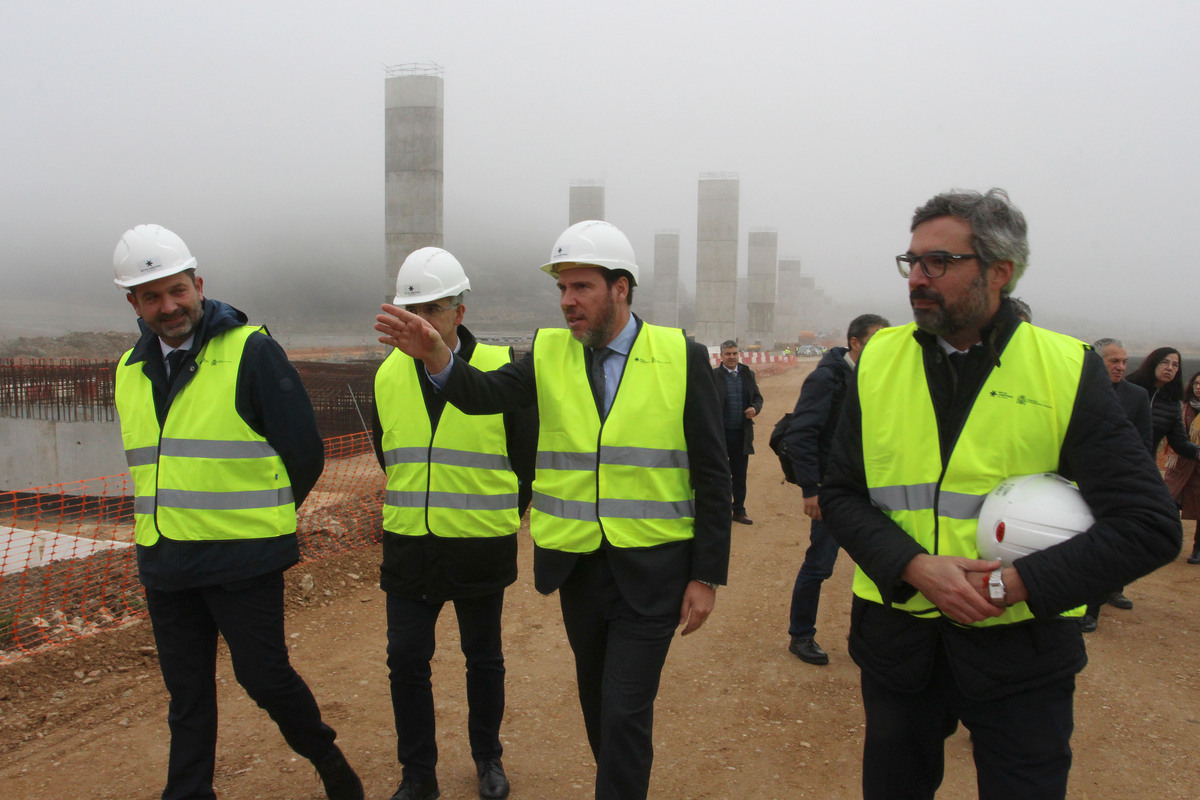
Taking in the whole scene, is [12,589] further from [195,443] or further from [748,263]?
[748,263]

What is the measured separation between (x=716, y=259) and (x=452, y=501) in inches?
1423

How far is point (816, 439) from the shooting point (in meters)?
4.29

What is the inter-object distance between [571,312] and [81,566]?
17.8ft

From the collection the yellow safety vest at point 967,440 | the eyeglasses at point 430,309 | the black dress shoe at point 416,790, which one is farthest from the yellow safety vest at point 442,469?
the yellow safety vest at point 967,440

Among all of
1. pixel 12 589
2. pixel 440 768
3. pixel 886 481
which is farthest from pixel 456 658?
pixel 12 589

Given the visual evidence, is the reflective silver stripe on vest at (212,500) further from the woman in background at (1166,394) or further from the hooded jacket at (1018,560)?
the woman in background at (1166,394)

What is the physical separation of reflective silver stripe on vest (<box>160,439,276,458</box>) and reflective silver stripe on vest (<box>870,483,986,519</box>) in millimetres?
2001

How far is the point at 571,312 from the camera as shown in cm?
254

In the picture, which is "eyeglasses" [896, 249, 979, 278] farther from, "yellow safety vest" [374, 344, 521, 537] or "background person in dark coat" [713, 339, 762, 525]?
"background person in dark coat" [713, 339, 762, 525]

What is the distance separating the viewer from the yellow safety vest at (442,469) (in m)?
3.03

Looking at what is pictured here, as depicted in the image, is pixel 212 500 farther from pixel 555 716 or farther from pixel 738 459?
pixel 738 459

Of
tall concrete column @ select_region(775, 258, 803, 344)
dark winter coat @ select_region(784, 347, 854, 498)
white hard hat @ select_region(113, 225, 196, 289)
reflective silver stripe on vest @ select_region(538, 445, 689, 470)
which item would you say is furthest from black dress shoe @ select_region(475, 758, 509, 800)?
tall concrete column @ select_region(775, 258, 803, 344)

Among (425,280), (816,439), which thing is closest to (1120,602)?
(816,439)

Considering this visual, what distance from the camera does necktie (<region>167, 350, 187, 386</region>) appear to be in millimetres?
2768
